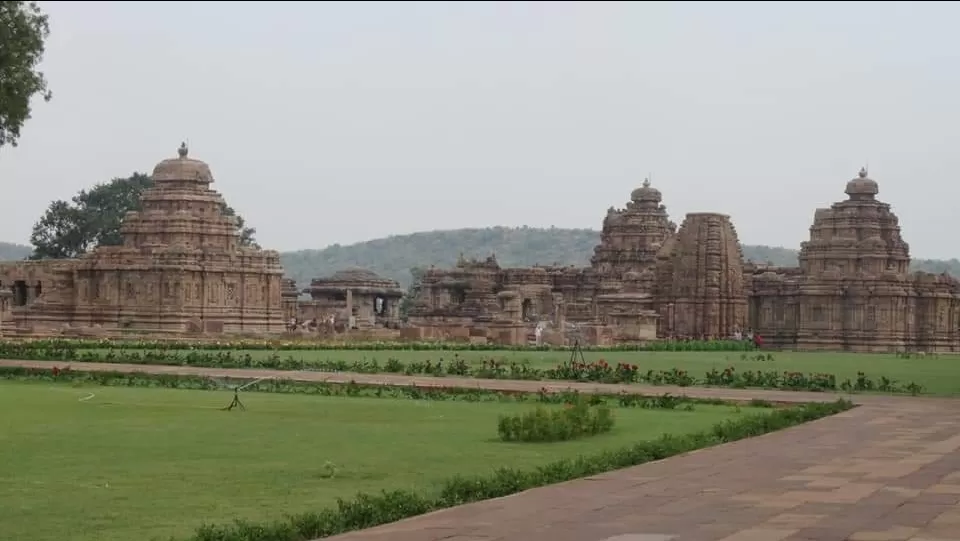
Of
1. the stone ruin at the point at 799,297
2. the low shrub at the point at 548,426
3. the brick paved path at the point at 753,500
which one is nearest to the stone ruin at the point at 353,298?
the stone ruin at the point at 799,297

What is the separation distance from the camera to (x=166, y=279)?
6681 cm

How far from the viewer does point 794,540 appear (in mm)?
11578

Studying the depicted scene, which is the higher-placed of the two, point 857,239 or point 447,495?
point 857,239

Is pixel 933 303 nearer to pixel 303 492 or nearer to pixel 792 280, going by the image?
pixel 792 280

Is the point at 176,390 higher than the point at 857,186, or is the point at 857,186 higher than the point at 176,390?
the point at 857,186

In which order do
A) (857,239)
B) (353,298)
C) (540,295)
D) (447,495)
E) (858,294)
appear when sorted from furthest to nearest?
(353,298) → (540,295) → (857,239) → (858,294) → (447,495)

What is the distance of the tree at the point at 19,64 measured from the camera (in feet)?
95.4

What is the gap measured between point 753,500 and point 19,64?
20.7 metres

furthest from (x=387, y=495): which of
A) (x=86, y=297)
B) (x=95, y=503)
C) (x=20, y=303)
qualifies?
(x=20, y=303)

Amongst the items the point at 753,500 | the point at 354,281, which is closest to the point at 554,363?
the point at 753,500

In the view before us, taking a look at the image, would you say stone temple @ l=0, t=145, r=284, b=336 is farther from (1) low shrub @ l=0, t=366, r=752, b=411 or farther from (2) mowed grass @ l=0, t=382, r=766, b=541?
(2) mowed grass @ l=0, t=382, r=766, b=541

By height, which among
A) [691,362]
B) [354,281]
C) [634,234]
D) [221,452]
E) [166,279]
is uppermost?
[634,234]

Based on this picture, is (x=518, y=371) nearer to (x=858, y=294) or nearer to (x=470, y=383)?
(x=470, y=383)

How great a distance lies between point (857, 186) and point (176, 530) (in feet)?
Answer: 242
